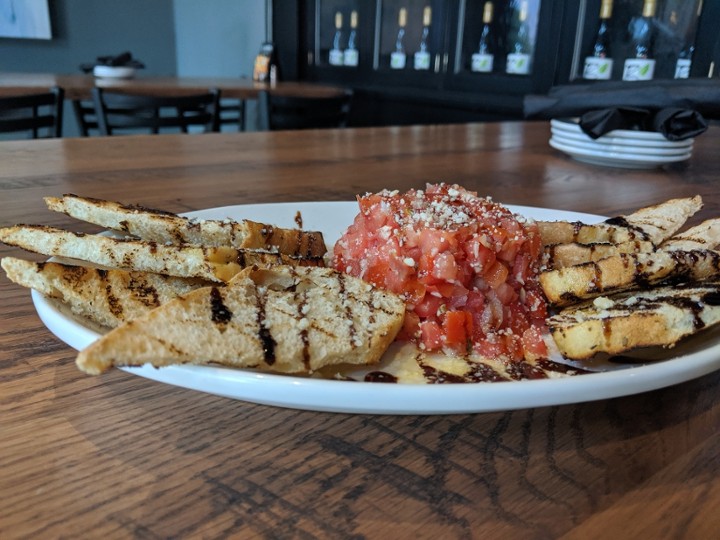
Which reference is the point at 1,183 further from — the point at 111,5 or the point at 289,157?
the point at 111,5

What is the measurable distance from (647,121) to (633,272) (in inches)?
64.8

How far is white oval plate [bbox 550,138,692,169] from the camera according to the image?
6.93 feet

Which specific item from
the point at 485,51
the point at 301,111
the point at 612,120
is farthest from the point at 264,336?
the point at 485,51

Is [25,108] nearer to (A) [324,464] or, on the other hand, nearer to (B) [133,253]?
(B) [133,253]

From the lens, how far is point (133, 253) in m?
0.75

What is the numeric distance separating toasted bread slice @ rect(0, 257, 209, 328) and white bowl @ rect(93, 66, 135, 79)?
5.29 metres

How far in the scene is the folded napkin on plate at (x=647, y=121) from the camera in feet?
6.66

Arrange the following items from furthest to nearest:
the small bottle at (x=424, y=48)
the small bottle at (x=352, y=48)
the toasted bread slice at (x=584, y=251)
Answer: the small bottle at (x=352, y=48), the small bottle at (x=424, y=48), the toasted bread slice at (x=584, y=251)

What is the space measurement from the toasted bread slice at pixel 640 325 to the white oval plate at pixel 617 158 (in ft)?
5.17

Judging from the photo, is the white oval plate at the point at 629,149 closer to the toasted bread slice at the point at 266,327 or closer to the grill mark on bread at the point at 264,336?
the toasted bread slice at the point at 266,327

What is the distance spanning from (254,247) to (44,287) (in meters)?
0.33

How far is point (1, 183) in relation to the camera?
170 cm

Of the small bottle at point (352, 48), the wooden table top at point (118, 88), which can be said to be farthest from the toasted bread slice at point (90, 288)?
the small bottle at point (352, 48)

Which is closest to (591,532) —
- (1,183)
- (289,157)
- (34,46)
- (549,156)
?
(1,183)
